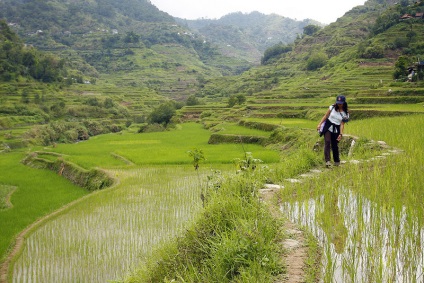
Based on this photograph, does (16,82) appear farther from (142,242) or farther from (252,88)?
(142,242)

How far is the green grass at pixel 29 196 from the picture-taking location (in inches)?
347

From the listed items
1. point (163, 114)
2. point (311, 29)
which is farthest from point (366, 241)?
point (311, 29)

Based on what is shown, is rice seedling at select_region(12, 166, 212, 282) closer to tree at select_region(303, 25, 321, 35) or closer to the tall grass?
the tall grass

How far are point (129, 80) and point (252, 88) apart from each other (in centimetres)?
3719

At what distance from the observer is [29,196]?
12.0m

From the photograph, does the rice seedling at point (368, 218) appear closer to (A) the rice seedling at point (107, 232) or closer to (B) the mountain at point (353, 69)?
(A) the rice seedling at point (107, 232)

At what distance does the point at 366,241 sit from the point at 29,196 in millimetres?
11641

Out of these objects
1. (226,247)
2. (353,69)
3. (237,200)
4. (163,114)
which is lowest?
(226,247)

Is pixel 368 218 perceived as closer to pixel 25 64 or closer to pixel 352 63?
pixel 352 63

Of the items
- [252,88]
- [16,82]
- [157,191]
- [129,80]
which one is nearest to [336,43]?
[252,88]

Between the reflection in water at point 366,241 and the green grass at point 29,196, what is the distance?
6.28m

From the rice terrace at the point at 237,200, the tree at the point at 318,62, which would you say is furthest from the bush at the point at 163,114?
the tree at the point at 318,62

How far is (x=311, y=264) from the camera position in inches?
112

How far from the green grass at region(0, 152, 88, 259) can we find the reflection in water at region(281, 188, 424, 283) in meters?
6.28
